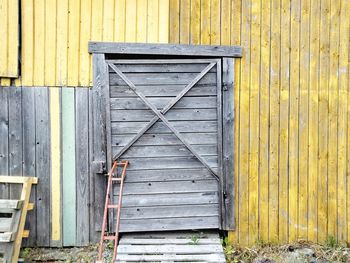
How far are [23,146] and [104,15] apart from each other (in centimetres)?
199

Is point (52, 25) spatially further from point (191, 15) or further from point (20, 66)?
point (191, 15)

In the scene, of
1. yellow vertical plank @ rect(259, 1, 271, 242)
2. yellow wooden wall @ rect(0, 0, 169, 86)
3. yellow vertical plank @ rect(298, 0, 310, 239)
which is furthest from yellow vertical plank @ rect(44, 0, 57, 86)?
yellow vertical plank @ rect(298, 0, 310, 239)

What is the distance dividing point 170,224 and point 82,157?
145cm

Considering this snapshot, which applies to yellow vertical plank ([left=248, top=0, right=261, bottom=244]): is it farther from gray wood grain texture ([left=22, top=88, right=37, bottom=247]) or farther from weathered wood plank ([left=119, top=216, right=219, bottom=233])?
gray wood grain texture ([left=22, top=88, right=37, bottom=247])

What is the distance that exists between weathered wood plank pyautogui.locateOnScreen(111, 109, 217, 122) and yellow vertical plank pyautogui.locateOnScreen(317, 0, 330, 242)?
4.85 feet

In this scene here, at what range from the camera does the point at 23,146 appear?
4379 millimetres

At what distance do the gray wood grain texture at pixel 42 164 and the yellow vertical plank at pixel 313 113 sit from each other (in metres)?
3.48

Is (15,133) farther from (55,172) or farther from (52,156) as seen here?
(55,172)

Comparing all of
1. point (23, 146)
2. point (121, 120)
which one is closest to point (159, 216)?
point (121, 120)

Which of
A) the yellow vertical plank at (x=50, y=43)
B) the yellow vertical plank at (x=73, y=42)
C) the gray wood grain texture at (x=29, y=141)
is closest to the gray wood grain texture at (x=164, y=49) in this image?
the yellow vertical plank at (x=73, y=42)

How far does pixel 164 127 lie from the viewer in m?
4.47

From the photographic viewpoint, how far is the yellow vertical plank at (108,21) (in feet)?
14.5

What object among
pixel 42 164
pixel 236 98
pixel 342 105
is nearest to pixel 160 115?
pixel 236 98

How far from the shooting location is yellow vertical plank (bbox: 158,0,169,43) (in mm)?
4457
